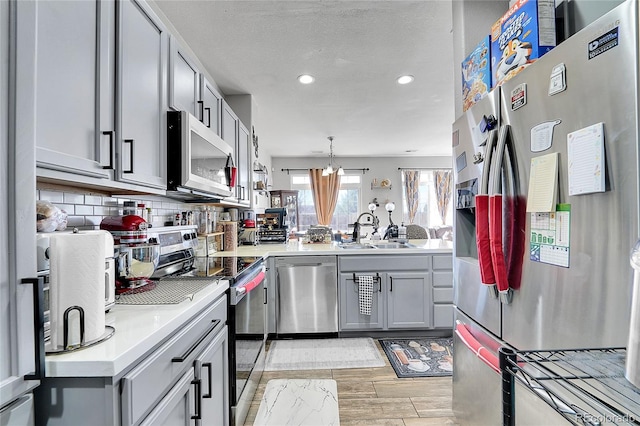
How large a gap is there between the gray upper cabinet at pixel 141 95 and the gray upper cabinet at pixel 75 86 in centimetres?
5

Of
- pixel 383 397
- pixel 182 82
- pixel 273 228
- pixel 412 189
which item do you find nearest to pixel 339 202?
pixel 412 189

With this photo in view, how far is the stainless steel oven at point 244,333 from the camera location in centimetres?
154

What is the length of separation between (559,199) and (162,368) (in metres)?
1.24

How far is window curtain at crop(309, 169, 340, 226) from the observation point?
24.1 ft

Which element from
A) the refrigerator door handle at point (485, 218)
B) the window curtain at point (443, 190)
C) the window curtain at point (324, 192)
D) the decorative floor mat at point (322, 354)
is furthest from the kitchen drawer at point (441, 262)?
the window curtain at point (443, 190)

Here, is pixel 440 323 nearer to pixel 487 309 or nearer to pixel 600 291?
pixel 487 309

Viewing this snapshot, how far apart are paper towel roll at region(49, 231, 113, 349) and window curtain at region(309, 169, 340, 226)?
6639mm

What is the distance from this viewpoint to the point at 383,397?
1.99 meters

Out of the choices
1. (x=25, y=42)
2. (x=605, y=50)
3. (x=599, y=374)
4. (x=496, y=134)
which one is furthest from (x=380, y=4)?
(x=599, y=374)

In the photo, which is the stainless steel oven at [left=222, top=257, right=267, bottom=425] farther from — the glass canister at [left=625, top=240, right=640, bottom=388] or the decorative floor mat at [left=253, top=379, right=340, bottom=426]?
the glass canister at [left=625, top=240, right=640, bottom=388]

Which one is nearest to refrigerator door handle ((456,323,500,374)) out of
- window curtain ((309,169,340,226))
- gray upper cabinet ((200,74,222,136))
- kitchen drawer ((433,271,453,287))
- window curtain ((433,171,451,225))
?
kitchen drawer ((433,271,453,287))

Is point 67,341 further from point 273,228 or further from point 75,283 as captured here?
point 273,228

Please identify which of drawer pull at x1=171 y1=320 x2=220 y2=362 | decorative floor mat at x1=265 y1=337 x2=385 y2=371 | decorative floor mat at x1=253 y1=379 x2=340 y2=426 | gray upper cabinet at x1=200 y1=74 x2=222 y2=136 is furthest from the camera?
decorative floor mat at x1=265 y1=337 x2=385 y2=371

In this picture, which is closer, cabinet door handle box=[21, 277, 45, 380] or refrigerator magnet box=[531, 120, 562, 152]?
cabinet door handle box=[21, 277, 45, 380]
